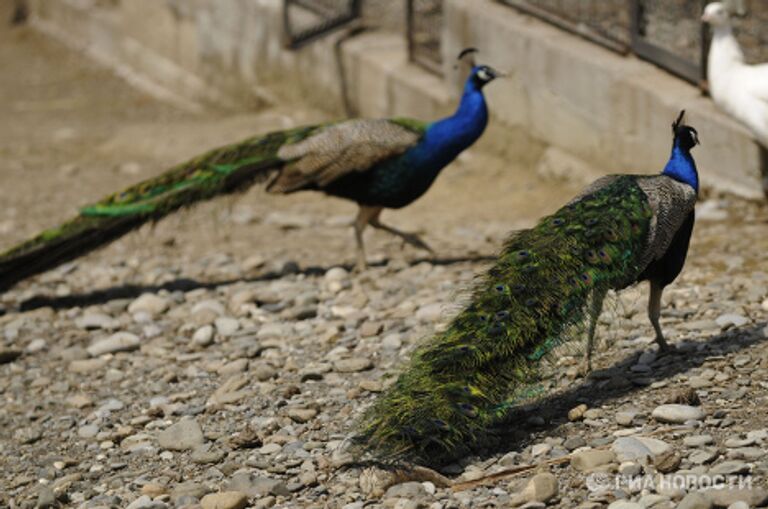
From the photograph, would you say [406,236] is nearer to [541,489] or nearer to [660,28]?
[660,28]

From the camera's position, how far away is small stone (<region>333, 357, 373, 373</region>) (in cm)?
666

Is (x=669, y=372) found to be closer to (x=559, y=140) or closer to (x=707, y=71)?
(x=707, y=71)

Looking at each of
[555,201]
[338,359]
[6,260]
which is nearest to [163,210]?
[6,260]

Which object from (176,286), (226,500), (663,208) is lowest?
(176,286)

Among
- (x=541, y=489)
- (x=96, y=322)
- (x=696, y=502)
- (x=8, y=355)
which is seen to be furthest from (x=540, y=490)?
(x=96, y=322)

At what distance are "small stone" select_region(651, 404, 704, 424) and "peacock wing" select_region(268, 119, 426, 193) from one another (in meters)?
3.22

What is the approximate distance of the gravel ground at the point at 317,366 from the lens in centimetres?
508

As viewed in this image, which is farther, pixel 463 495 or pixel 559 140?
pixel 559 140

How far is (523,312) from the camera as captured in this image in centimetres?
520

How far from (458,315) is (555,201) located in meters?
4.37

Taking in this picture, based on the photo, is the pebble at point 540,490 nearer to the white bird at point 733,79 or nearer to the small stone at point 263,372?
the small stone at point 263,372

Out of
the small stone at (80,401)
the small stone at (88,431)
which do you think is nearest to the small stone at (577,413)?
the small stone at (88,431)

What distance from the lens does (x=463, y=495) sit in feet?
16.2

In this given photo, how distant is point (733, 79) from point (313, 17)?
17.3 feet
